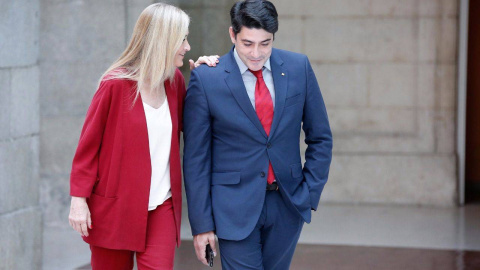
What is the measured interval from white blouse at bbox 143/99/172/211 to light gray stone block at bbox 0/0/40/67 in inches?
75.0

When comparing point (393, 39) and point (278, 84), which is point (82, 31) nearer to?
point (393, 39)

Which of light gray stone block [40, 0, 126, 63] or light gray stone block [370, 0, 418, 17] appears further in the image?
light gray stone block [370, 0, 418, 17]

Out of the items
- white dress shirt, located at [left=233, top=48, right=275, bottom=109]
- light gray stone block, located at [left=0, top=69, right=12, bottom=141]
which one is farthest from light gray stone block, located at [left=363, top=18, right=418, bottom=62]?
white dress shirt, located at [left=233, top=48, right=275, bottom=109]

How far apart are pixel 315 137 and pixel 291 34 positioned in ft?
18.4

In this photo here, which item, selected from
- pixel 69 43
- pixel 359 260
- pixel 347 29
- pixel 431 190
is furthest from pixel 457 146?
pixel 69 43

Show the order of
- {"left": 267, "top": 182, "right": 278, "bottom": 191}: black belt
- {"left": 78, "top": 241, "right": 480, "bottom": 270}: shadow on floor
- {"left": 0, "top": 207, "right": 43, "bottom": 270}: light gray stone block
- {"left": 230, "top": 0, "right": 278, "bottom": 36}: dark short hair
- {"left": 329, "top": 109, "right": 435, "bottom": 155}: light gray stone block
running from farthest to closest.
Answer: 1. {"left": 329, "top": 109, "right": 435, "bottom": 155}: light gray stone block
2. {"left": 78, "top": 241, "right": 480, "bottom": 270}: shadow on floor
3. {"left": 0, "top": 207, "right": 43, "bottom": 270}: light gray stone block
4. {"left": 267, "top": 182, "right": 278, "bottom": 191}: black belt
5. {"left": 230, "top": 0, "right": 278, "bottom": 36}: dark short hair

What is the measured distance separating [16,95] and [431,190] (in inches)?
206

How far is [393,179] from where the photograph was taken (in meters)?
9.49

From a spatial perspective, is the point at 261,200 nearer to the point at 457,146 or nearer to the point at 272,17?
the point at 272,17

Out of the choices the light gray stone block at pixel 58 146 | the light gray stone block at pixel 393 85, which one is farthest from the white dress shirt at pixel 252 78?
the light gray stone block at pixel 393 85

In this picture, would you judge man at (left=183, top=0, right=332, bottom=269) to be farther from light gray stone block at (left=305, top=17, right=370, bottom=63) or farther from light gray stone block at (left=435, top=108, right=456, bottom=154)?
light gray stone block at (left=435, top=108, right=456, bottom=154)

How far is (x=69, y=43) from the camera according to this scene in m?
8.02

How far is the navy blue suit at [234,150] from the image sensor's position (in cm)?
392

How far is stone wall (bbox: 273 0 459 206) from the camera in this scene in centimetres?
946
